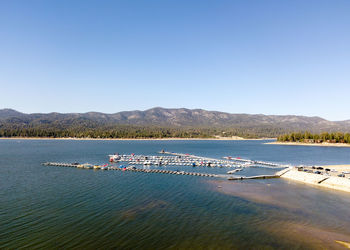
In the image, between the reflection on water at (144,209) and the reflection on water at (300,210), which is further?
the reflection on water at (144,209)

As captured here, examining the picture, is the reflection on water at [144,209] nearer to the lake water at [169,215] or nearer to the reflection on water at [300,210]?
the lake water at [169,215]

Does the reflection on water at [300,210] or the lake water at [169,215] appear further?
the reflection on water at [300,210]

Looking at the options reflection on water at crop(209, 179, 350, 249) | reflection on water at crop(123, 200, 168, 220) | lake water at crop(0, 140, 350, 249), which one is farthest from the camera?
reflection on water at crop(123, 200, 168, 220)

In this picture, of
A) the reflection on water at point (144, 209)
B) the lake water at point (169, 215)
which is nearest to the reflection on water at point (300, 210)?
the lake water at point (169, 215)

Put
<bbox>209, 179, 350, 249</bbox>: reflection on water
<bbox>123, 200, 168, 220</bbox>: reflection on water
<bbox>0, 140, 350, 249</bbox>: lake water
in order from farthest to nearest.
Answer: <bbox>123, 200, 168, 220</bbox>: reflection on water < <bbox>209, 179, 350, 249</bbox>: reflection on water < <bbox>0, 140, 350, 249</bbox>: lake water

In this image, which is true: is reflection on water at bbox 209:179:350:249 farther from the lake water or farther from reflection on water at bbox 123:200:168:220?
reflection on water at bbox 123:200:168:220

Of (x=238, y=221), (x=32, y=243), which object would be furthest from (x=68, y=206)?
(x=238, y=221)

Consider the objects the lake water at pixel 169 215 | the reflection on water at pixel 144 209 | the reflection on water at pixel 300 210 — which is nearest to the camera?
the lake water at pixel 169 215

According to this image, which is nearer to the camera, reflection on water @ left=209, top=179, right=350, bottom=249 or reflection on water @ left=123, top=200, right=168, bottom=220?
reflection on water @ left=209, top=179, right=350, bottom=249

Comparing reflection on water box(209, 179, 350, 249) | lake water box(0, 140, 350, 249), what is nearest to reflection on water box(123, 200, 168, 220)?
lake water box(0, 140, 350, 249)

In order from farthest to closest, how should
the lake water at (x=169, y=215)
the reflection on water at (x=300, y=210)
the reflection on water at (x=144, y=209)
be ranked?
the reflection on water at (x=144, y=209)
the reflection on water at (x=300, y=210)
the lake water at (x=169, y=215)

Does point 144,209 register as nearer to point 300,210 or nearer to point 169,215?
point 169,215
